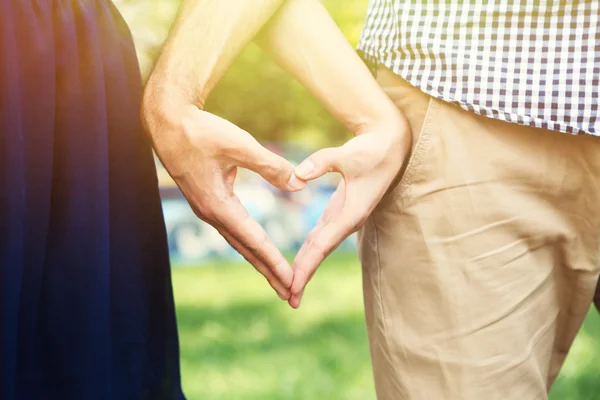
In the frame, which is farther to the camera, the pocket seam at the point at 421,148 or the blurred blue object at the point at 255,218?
the blurred blue object at the point at 255,218

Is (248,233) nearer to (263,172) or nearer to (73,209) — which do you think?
(263,172)

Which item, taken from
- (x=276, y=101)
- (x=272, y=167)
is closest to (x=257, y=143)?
(x=272, y=167)

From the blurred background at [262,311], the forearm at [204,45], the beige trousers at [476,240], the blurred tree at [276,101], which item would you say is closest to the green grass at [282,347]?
the blurred background at [262,311]

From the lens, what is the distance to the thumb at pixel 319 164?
102cm

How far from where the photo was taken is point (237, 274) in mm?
4863

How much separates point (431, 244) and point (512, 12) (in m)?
0.35

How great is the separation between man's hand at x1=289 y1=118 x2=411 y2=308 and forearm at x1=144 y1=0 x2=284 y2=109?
19cm

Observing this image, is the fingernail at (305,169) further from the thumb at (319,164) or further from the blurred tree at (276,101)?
the blurred tree at (276,101)

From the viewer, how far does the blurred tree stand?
6.11 metres

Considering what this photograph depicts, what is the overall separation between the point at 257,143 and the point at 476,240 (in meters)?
0.36

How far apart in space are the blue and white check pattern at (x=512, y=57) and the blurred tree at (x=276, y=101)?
4.53 meters

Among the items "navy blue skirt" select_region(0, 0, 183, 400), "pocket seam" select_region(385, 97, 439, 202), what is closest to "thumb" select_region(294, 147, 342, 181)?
"pocket seam" select_region(385, 97, 439, 202)

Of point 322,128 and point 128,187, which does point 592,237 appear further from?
point 322,128

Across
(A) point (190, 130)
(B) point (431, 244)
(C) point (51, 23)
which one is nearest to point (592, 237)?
(B) point (431, 244)
